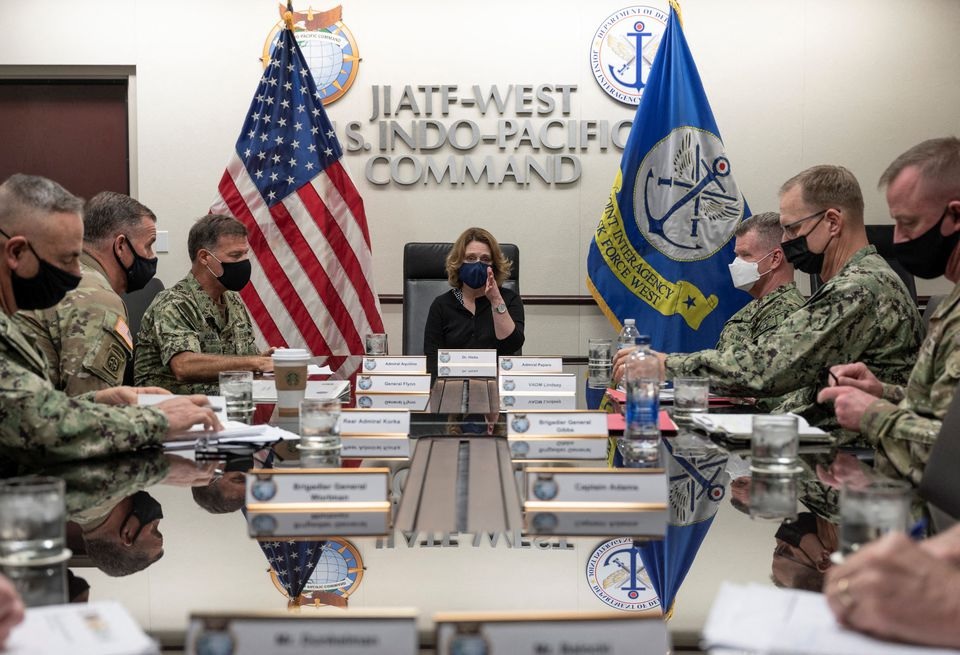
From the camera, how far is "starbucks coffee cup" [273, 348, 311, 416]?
7.86 feet

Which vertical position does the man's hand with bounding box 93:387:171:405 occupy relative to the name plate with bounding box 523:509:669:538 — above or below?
above

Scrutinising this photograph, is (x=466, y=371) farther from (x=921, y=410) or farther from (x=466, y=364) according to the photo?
(x=921, y=410)

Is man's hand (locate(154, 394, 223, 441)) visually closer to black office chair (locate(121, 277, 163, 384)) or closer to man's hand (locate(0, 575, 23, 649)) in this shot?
man's hand (locate(0, 575, 23, 649))

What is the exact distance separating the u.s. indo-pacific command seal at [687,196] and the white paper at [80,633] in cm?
439

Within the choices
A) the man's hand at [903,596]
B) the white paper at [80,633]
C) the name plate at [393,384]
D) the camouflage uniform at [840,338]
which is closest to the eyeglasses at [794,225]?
the camouflage uniform at [840,338]

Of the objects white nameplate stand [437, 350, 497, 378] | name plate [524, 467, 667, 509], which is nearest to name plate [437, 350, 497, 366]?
white nameplate stand [437, 350, 497, 378]

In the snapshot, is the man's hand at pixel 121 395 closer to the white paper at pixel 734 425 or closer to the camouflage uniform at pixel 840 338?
the white paper at pixel 734 425

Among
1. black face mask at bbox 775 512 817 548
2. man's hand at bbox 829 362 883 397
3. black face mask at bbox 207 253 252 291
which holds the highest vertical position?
black face mask at bbox 207 253 252 291

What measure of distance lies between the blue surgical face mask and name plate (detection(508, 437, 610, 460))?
7.83ft

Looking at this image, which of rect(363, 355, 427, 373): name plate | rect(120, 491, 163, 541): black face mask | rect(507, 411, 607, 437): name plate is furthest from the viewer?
rect(363, 355, 427, 373): name plate

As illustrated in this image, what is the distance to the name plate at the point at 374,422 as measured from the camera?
6.51 ft

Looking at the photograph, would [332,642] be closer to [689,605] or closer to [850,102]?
[689,605]

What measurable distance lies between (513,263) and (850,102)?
239 centimetres

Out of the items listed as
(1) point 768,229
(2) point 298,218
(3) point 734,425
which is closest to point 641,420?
(3) point 734,425
